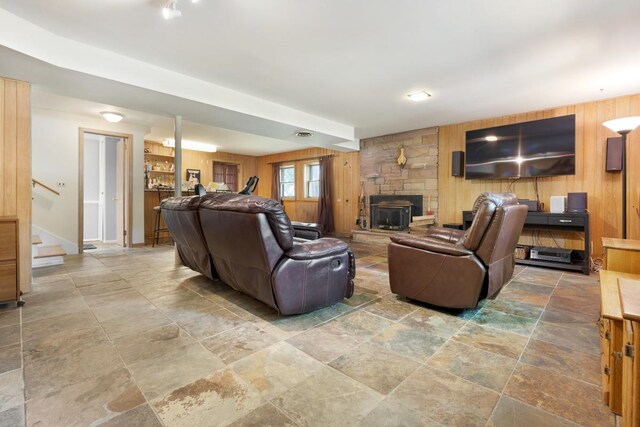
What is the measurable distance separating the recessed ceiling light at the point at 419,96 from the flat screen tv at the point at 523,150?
1.64 meters

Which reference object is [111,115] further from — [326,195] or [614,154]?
[614,154]

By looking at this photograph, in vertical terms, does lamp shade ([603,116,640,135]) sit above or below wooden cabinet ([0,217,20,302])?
above

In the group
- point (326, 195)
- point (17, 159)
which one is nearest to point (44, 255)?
point (17, 159)

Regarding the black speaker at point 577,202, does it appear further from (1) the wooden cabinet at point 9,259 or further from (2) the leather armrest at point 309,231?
(1) the wooden cabinet at point 9,259

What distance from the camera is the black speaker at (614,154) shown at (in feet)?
13.0

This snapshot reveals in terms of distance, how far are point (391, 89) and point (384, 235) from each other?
319 centimetres

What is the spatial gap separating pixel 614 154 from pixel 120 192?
846 cm

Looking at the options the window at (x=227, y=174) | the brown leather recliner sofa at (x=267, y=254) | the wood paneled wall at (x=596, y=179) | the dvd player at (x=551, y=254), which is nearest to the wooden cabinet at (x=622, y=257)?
the brown leather recliner sofa at (x=267, y=254)

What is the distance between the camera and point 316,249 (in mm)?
2365

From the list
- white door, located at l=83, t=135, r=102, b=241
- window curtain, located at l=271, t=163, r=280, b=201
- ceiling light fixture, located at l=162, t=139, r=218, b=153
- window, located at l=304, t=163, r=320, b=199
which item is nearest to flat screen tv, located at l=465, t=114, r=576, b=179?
window, located at l=304, t=163, r=320, b=199

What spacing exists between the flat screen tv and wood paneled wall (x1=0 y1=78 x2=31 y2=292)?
6199 millimetres

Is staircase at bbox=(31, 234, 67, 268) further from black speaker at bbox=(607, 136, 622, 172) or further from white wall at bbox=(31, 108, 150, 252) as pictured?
black speaker at bbox=(607, 136, 622, 172)

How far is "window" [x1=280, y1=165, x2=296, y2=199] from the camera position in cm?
920

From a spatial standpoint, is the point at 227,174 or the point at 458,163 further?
the point at 227,174
